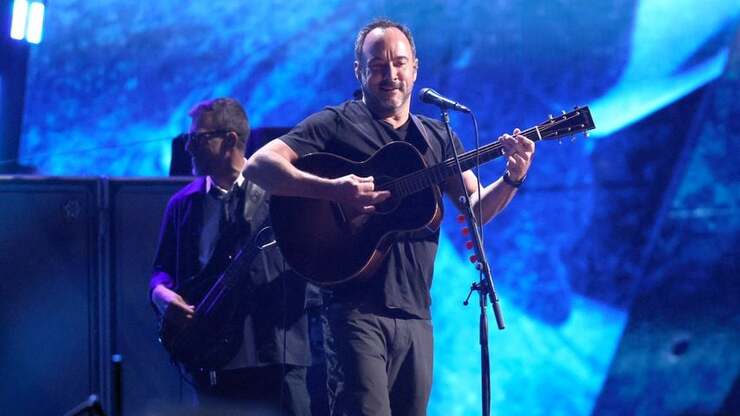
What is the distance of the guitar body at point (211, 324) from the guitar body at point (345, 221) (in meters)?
0.44

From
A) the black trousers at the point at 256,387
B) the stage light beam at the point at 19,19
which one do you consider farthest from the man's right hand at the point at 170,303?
the stage light beam at the point at 19,19

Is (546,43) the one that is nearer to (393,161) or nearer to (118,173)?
(393,161)

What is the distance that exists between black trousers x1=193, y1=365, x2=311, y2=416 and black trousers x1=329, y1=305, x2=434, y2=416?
1.65 ft

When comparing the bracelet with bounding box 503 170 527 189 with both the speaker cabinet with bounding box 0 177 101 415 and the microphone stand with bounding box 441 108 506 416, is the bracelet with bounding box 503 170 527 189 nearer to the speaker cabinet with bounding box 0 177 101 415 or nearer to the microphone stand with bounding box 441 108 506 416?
the microphone stand with bounding box 441 108 506 416

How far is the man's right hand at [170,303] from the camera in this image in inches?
132

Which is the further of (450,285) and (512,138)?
(450,285)

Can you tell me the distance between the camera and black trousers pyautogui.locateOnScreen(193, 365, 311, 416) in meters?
3.30

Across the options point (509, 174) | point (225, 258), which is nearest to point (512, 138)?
point (509, 174)

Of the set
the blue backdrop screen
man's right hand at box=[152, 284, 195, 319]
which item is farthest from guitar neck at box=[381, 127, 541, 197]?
the blue backdrop screen

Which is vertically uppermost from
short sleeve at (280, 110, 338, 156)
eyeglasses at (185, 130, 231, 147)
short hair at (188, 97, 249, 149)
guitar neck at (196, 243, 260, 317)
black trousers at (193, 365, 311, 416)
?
short hair at (188, 97, 249, 149)

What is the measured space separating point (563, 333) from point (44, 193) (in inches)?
116

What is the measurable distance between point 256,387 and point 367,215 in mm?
924

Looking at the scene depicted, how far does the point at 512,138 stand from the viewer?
9.23ft

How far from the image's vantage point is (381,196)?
2.92 metres
